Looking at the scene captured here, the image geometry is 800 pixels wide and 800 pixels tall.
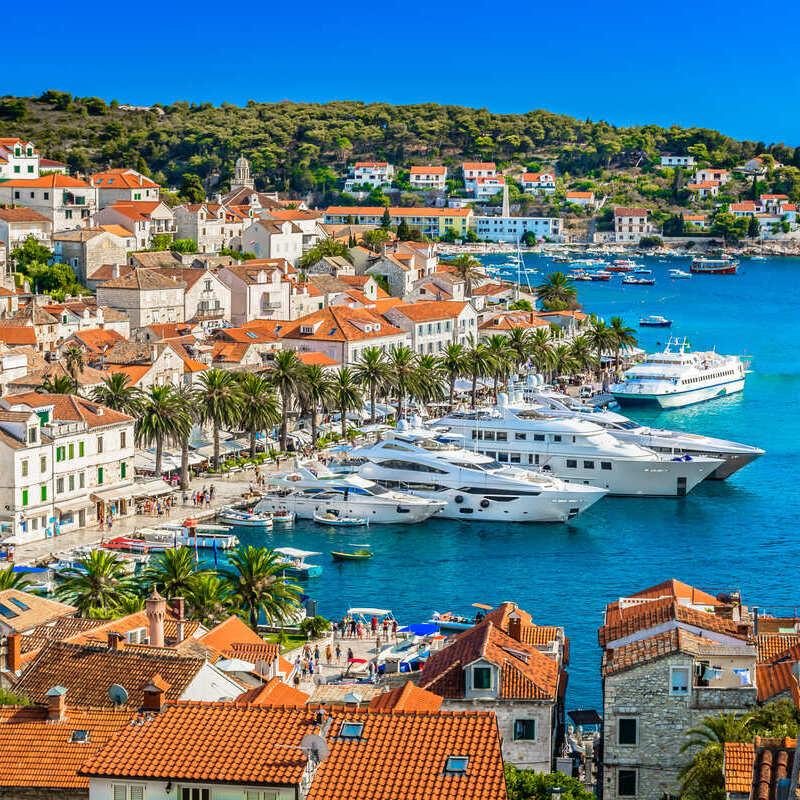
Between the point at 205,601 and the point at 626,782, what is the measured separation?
58.6 feet

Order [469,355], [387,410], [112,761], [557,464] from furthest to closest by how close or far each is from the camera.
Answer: [469,355]
[387,410]
[557,464]
[112,761]

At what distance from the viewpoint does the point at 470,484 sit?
239 ft

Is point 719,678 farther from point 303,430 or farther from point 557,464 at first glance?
point 303,430

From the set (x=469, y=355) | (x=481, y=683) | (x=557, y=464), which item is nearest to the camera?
(x=481, y=683)

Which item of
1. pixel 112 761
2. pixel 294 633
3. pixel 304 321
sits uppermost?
pixel 304 321

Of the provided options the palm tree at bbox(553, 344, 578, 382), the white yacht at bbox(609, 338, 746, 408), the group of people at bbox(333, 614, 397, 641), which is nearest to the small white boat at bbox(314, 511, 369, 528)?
the group of people at bbox(333, 614, 397, 641)

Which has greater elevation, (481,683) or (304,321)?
(304,321)

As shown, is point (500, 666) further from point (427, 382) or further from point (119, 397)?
point (427, 382)

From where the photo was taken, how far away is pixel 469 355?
99562mm

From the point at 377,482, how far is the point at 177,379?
16.7m

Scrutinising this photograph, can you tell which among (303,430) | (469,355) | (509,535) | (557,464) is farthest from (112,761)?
(469,355)

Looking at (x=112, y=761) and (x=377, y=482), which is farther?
(x=377, y=482)

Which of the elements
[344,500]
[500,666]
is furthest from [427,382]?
[500,666]

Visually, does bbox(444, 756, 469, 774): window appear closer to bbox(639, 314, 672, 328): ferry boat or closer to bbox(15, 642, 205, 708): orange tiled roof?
bbox(15, 642, 205, 708): orange tiled roof
